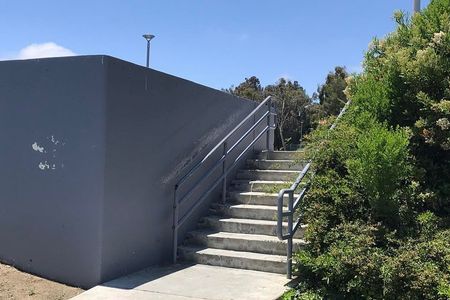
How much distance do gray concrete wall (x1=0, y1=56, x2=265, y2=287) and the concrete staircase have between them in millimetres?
682

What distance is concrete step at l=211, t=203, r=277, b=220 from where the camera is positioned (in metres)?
7.51

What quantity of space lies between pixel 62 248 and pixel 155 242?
125 cm

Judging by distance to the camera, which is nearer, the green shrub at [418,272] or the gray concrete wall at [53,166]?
the green shrub at [418,272]

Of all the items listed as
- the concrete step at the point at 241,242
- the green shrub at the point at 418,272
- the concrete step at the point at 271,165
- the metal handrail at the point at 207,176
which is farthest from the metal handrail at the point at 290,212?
the concrete step at the point at 271,165

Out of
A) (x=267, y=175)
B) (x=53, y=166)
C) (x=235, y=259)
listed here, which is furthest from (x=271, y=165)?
(x=53, y=166)

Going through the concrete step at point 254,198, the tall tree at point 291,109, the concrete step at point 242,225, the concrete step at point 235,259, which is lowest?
the concrete step at point 235,259

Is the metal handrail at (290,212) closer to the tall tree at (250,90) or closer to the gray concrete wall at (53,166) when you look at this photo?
the gray concrete wall at (53,166)

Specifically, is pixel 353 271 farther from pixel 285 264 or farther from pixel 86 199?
pixel 86 199

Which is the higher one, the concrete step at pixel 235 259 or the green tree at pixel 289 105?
the green tree at pixel 289 105

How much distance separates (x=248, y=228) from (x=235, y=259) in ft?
2.36

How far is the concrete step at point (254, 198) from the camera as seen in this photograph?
787 cm

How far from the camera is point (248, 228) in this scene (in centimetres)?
730

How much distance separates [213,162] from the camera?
8.27 m

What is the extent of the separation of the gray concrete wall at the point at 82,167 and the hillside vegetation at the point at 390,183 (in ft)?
6.76
